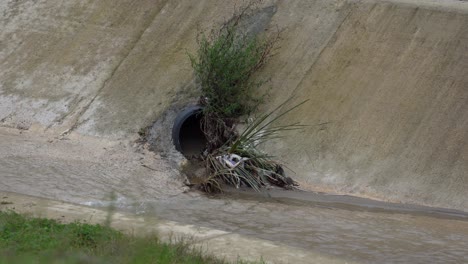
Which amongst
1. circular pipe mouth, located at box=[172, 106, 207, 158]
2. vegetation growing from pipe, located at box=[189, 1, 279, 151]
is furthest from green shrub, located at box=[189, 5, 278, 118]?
circular pipe mouth, located at box=[172, 106, 207, 158]

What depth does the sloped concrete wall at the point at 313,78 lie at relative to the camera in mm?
10781

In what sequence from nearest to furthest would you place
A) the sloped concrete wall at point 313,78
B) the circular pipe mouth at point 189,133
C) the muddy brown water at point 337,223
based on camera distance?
the muddy brown water at point 337,223 → the sloped concrete wall at point 313,78 → the circular pipe mouth at point 189,133

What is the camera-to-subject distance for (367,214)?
975 cm

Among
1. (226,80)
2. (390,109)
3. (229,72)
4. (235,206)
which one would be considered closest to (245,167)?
(235,206)

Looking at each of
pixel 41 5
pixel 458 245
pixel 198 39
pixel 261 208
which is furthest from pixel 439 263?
pixel 41 5

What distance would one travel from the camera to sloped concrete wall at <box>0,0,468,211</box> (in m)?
10.8

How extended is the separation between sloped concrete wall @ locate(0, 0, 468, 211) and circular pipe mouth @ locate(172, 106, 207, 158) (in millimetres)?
469

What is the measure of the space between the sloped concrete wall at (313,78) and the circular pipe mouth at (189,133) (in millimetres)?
469

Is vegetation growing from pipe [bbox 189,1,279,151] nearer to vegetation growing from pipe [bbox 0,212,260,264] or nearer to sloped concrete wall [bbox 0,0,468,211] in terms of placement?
sloped concrete wall [bbox 0,0,468,211]

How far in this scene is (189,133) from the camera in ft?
41.0

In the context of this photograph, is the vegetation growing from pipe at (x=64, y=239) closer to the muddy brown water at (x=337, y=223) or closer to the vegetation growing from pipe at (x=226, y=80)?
the muddy brown water at (x=337, y=223)

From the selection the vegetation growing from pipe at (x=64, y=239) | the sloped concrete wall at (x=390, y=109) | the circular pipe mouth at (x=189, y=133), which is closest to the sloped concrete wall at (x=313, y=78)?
the sloped concrete wall at (x=390, y=109)

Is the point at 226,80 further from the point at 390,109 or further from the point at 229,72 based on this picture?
the point at 390,109

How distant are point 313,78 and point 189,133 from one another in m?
2.11
